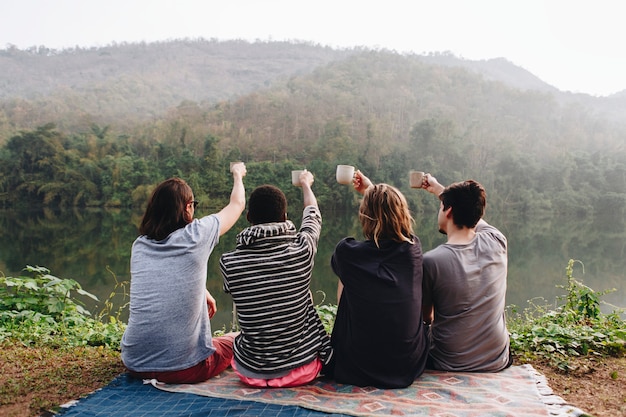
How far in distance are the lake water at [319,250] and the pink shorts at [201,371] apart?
2.52 meters

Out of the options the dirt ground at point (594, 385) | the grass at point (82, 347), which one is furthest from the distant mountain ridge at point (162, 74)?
the dirt ground at point (594, 385)

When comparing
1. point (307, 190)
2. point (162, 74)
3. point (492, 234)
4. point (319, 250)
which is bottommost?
point (319, 250)

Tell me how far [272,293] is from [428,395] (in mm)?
685

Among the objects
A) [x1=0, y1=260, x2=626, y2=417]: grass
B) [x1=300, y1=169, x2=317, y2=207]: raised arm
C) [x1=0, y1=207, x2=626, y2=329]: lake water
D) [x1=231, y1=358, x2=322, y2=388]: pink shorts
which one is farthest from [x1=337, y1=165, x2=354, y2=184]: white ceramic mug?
[x1=0, y1=207, x2=626, y2=329]: lake water

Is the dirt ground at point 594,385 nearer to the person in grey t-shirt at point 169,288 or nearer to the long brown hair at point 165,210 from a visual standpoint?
the person in grey t-shirt at point 169,288

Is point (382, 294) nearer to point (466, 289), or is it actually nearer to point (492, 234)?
point (466, 289)

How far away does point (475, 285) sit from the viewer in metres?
1.89

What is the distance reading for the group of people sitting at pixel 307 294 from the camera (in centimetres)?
180

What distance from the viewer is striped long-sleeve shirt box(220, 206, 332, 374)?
1.79 meters

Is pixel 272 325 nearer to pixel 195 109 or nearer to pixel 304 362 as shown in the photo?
pixel 304 362

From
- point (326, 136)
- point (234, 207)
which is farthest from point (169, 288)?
point (326, 136)

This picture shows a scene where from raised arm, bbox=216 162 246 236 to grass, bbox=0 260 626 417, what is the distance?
0.85 metres

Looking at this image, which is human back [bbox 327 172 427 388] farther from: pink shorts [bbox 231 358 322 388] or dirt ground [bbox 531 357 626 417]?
dirt ground [bbox 531 357 626 417]

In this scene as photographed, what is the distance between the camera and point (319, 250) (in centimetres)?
1444
